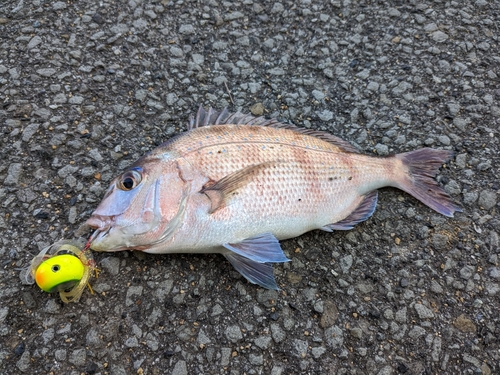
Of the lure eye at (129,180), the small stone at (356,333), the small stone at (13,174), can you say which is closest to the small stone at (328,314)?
the small stone at (356,333)

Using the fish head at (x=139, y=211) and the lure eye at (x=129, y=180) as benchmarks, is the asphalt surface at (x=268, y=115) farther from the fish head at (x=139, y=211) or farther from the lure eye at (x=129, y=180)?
the lure eye at (x=129, y=180)

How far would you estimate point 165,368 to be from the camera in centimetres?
228

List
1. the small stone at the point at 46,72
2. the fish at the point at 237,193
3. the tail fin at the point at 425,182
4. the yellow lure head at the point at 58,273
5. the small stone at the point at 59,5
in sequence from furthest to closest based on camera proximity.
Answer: the small stone at the point at 59,5 < the small stone at the point at 46,72 < the tail fin at the point at 425,182 < the fish at the point at 237,193 < the yellow lure head at the point at 58,273

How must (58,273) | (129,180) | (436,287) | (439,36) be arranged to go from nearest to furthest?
(58,273)
(129,180)
(436,287)
(439,36)

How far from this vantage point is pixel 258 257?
93.7 inches


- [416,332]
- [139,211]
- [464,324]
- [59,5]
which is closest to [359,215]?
[416,332]

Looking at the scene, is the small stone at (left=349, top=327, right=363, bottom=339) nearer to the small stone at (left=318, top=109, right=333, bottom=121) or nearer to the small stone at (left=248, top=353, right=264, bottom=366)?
the small stone at (left=248, top=353, right=264, bottom=366)

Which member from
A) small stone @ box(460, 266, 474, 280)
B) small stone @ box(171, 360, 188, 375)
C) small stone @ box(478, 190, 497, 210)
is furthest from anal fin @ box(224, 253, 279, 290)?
small stone @ box(478, 190, 497, 210)

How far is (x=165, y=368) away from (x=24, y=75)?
2397 mm

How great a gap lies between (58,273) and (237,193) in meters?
1.07

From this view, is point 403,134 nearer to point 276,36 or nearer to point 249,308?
point 276,36

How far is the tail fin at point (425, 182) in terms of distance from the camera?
287 centimetres

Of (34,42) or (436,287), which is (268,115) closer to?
(436,287)

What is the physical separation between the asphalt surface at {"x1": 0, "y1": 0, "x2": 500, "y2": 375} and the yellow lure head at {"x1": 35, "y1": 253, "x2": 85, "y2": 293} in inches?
6.5
